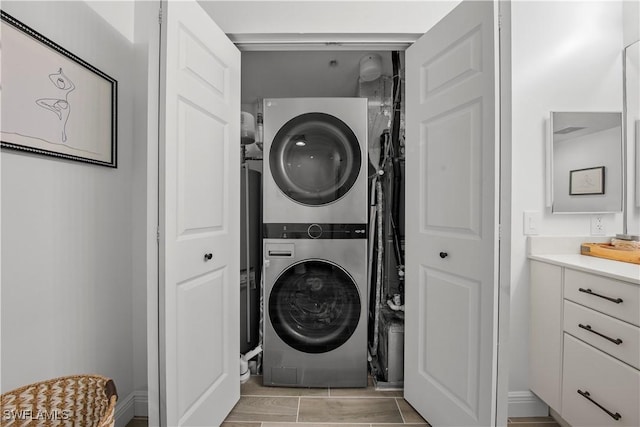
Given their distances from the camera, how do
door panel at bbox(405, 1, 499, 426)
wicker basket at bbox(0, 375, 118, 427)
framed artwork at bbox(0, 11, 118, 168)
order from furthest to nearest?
door panel at bbox(405, 1, 499, 426) < framed artwork at bbox(0, 11, 118, 168) < wicker basket at bbox(0, 375, 118, 427)

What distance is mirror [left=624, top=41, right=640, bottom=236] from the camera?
65.1 inches

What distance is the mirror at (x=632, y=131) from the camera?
165 centimetres

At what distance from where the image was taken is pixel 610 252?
5.10ft

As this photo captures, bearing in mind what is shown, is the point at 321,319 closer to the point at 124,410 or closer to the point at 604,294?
the point at 124,410

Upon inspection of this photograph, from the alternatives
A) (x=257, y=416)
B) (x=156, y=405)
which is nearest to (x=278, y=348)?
(x=257, y=416)

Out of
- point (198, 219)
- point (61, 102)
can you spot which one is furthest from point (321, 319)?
point (61, 102)

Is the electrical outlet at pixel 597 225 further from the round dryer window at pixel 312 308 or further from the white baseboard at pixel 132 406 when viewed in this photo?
the white baseboard at pixel 132 406

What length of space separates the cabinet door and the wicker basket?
1887 millimetres

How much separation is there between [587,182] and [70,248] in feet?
8.36

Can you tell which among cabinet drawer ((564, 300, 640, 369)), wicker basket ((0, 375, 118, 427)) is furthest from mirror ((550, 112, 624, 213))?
wicker basket ((0, 375, 118, 427))

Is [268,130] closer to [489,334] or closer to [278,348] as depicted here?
[278,348]

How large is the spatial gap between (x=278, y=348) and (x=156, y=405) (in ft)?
2.82

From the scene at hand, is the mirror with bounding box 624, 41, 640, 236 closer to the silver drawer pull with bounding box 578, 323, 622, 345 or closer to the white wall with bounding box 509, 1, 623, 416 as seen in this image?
the white wall with bounding box 509, 1, 623, 416

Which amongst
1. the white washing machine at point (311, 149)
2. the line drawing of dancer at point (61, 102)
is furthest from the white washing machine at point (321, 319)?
the line drawing of dancer at point (61, 102)
